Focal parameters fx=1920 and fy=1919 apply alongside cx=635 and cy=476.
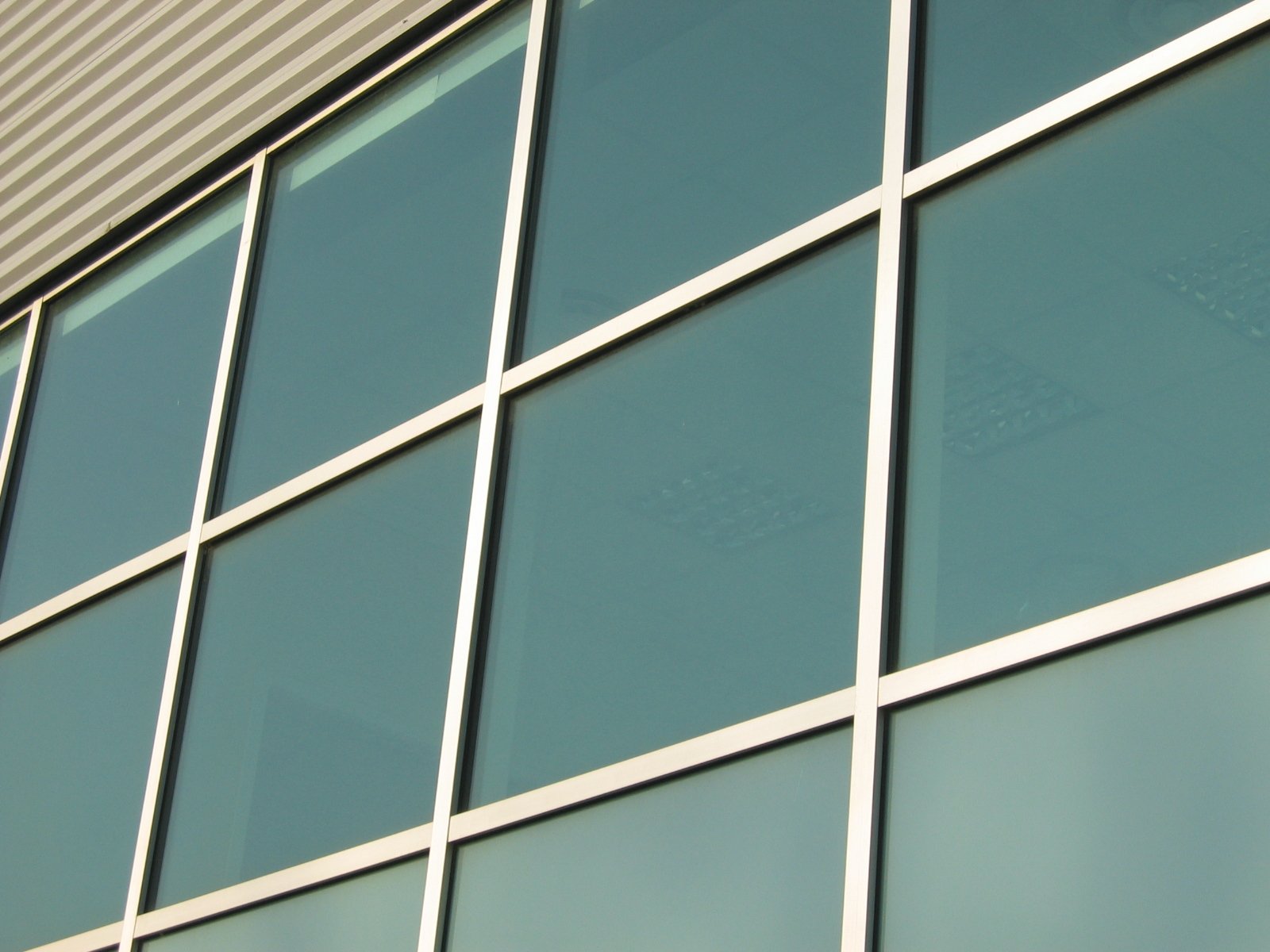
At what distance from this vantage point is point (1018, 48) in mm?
5621

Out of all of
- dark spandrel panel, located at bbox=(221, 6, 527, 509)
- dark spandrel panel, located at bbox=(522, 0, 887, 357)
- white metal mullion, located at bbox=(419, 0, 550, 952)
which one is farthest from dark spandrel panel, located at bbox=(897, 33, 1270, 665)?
dark spandrel panel, located at bbox=(221, 6, 527, 509)

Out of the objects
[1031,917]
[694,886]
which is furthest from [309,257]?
[1031,917]

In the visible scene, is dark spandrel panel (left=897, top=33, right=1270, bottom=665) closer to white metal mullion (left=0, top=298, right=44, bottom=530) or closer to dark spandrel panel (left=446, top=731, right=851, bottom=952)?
dark spandrel panel (left=446, top=731, right=851, bottom=952)

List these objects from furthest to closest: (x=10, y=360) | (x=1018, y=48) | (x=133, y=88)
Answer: (x=10, y=360) < (x=133, y=88) < (x=1018, y=48)

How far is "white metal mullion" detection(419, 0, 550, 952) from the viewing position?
5.81m

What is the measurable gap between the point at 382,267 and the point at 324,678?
1.81 meters

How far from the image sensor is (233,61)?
8656mm

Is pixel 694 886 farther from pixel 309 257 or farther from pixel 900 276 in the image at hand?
pixel 309 257

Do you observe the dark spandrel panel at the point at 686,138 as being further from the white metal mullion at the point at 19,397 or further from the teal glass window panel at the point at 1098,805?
the white metal mullion at the point at 19,397

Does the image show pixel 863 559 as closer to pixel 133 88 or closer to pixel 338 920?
pixel 338 920

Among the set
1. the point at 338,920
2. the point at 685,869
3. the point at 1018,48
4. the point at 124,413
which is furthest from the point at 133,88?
the point at 685,869

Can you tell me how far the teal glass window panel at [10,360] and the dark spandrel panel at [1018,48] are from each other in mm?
5743

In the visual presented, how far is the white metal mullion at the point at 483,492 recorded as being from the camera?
5809 millimetres

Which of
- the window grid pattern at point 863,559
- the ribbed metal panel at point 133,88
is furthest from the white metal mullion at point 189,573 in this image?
the ribbed metal panel at point 133,88
